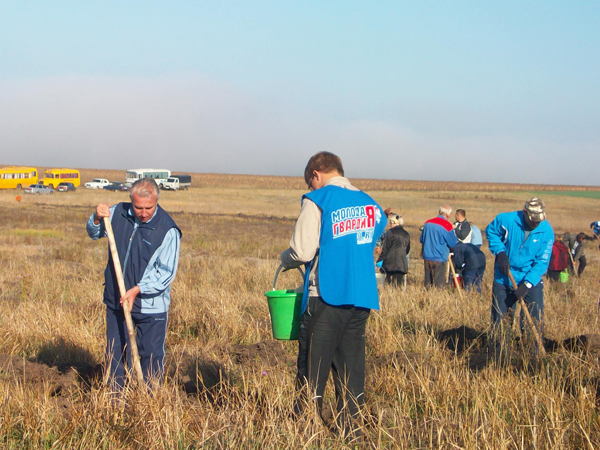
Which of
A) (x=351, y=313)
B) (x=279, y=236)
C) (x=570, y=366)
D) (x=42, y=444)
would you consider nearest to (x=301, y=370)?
(x=351, y=313)

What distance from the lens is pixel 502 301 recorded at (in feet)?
19.6

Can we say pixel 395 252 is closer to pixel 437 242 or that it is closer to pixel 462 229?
pixel 437 242

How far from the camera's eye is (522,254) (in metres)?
5.84

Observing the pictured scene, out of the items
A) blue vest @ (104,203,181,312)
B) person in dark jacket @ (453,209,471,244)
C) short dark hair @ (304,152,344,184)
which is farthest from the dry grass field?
person in dark jacket @ (453,209,471,244)

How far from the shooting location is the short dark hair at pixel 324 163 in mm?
3695

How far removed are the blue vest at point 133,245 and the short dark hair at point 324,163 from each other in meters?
1.03

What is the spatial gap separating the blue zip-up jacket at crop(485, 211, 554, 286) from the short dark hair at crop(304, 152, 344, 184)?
279 cm

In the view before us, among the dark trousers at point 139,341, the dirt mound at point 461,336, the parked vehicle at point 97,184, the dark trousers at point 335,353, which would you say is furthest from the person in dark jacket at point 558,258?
the parked vehicle at point 97,184

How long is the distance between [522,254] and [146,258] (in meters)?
3.67

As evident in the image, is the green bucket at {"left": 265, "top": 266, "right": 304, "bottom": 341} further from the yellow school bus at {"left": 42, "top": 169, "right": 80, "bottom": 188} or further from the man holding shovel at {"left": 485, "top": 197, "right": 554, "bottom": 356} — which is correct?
the yellow school bus at {"left": 42, "top": 169, "right": 80, "bottom": 188}

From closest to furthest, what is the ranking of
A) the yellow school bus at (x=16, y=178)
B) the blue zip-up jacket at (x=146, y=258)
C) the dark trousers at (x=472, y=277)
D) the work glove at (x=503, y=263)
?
the blue zip-up jacket at (x=146, y=258), the work glove at (x=503, y=263), the dark trousers at (x=472, y=277), the yellow school bus at (x=16, y=178)

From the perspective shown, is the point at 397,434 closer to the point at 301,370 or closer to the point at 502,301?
the point at 301,370

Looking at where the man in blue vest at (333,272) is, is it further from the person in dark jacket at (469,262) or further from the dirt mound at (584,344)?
the person in dark jacket at (469,262)

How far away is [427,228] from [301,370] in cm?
712
